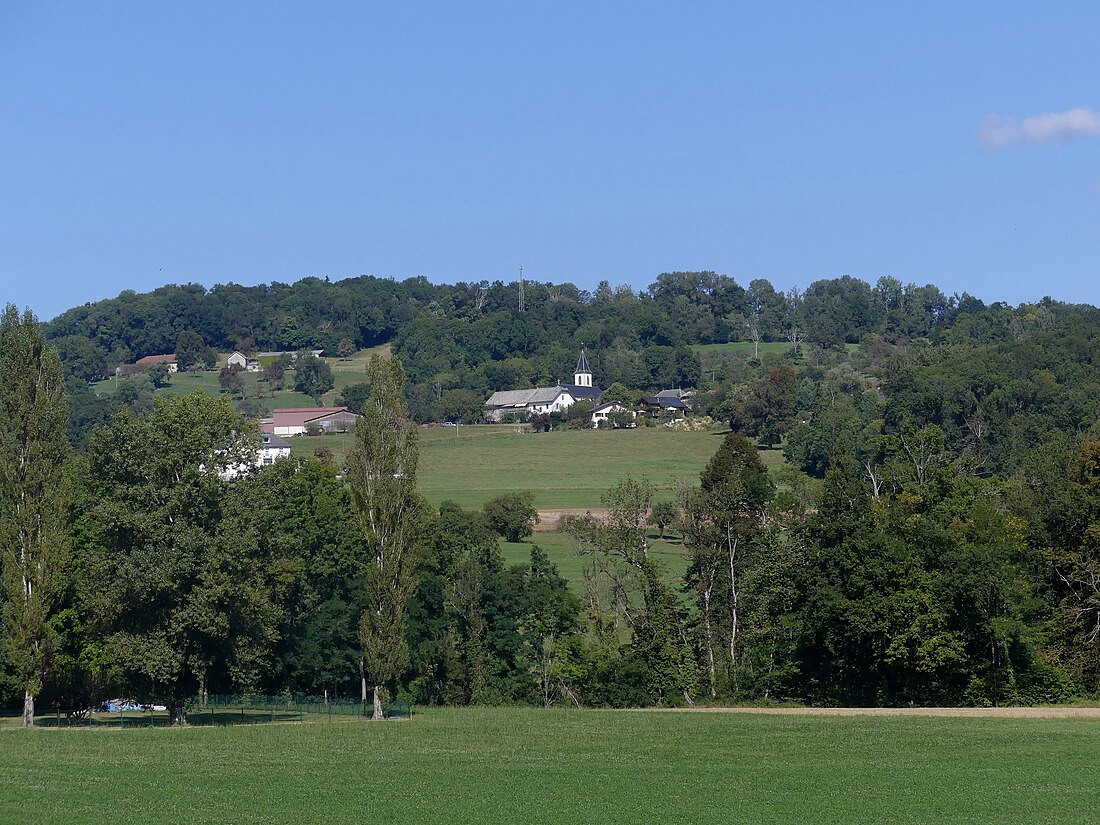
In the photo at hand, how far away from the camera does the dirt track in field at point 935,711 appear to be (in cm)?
5341

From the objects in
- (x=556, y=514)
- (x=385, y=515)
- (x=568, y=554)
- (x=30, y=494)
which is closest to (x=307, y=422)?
(x=556, y=514)

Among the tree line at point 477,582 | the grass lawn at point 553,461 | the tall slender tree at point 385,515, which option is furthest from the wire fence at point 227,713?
the grass lawn at point 553,461

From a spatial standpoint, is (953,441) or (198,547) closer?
(198,547)

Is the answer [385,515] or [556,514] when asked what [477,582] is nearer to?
[385,515]

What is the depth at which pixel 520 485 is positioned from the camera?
5566 inches

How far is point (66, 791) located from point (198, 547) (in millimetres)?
19296

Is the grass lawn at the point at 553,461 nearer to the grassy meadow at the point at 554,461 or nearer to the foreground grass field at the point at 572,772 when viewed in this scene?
the grassy meadow at the point at 554,461

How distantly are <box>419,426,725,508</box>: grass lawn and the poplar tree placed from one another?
6624 centimetres

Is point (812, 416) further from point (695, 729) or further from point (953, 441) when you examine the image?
point (695, 729)

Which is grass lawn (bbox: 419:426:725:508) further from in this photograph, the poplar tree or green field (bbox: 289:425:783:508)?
the poplar tree

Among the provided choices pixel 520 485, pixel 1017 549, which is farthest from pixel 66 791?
pixel 520 485

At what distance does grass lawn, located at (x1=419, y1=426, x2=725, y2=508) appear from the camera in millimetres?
135250

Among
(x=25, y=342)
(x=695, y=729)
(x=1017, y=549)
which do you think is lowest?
(x=695, y=729)

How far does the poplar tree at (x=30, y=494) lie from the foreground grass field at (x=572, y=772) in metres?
4.49
